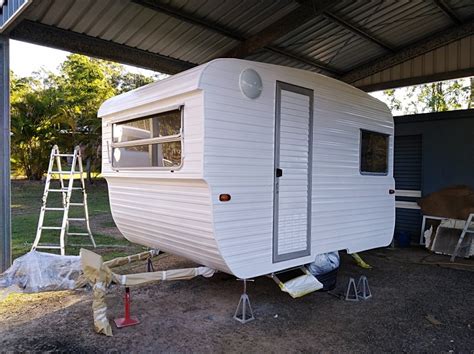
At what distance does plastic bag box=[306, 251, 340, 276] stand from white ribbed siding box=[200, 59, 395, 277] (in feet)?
0.33

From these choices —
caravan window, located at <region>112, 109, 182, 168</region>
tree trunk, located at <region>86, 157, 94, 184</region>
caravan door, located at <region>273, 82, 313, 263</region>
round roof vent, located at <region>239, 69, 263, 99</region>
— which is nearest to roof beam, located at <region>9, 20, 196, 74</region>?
caravan window, located at <region>112, 109, 182, 168</region>

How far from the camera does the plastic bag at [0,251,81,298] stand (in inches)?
176

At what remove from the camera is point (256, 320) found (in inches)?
150

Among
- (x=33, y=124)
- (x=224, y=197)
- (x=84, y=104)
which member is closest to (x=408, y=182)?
(x=224, y=197)

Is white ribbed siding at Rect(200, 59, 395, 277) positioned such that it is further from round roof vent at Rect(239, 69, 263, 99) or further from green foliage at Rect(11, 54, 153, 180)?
green foliage at Rect(11, 54, 153, 180)

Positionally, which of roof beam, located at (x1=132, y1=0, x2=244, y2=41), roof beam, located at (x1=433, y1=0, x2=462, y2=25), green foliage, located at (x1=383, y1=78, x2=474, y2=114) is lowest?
roof beam, located at (x1=132, y1=0, x2=244, y2=41)

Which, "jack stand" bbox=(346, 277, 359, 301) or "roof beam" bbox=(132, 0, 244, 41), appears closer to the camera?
"jack stand" bbox=(346, 277, 359, 301)

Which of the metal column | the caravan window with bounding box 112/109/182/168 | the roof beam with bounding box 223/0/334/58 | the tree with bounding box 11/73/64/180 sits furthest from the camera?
the tree with bounding box 11/73/64/180

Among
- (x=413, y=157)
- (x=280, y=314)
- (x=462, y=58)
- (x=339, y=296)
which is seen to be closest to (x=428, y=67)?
(x=462, y=58)

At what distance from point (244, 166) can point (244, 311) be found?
1499mm

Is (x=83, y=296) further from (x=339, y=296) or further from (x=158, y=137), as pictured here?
(x=339, y=296)

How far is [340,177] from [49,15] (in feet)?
14.7

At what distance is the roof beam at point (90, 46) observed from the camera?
512 cm

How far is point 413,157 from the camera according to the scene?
7.94m
